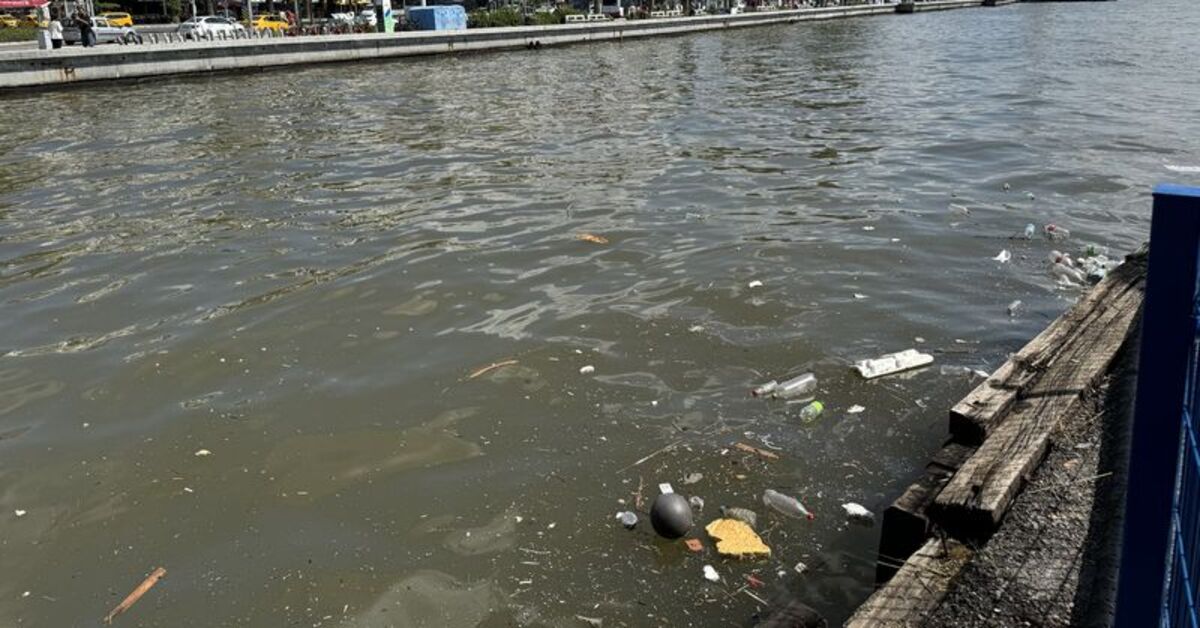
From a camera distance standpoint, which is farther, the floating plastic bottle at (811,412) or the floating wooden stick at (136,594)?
the floating plastic bottle at (811,412)

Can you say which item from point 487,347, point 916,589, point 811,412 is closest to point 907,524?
point 916,589

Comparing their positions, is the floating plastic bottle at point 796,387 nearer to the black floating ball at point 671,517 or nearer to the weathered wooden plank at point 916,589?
the black floating ball at point 671,517

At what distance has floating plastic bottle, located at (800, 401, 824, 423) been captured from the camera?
528cm

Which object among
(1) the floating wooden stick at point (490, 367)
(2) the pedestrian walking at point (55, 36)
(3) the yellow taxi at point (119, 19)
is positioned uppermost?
(3) the yellow taxi at point (119, 19)

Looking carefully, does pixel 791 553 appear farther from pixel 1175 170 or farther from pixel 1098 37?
pixel 1098 37

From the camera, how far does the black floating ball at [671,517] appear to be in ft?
13.5

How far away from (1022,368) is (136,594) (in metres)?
4.45

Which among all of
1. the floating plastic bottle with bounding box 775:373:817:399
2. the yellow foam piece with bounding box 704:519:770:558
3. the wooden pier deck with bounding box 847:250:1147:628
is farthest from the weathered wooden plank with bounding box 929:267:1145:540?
the floating plastic bottle with bounding box 775:373:817:399

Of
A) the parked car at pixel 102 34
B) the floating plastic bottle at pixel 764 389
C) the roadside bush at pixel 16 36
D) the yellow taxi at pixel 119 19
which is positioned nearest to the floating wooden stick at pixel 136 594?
the floating plastic bottle at pixel 764 389

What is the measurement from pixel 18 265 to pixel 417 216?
13.4ft

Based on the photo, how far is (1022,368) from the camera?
4703 mm

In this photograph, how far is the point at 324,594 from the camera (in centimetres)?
395

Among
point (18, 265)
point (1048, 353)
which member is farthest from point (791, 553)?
point (18, 265)

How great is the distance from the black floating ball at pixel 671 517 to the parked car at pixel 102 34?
44.1 meters
